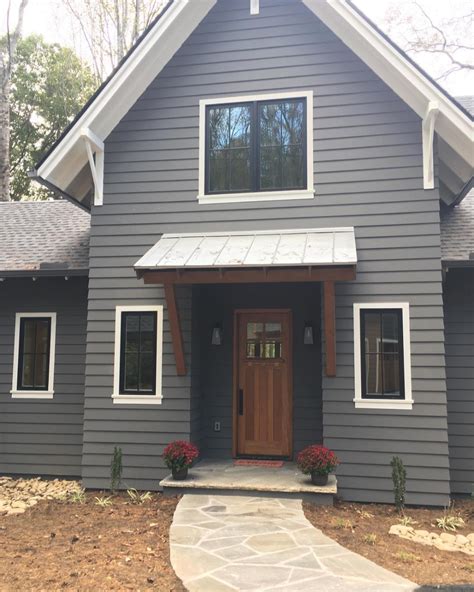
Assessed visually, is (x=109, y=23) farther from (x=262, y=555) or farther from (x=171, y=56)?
(x=262, y=555)

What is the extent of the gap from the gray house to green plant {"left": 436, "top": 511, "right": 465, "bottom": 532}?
0.42 meters

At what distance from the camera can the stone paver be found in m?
3.94

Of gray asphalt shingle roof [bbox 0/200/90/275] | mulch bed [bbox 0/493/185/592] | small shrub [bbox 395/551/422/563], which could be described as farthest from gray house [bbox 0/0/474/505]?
small shrub [bbox 395/551/422/563]

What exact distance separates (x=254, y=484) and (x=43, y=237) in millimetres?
5711

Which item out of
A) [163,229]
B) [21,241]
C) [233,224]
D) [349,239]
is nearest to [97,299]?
[163,229]

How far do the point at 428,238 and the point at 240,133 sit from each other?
113 inches

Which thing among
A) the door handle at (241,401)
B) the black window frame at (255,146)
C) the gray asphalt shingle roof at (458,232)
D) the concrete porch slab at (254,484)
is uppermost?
the black window frame at (255,146)

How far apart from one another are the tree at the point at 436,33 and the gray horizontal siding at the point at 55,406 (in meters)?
14.0

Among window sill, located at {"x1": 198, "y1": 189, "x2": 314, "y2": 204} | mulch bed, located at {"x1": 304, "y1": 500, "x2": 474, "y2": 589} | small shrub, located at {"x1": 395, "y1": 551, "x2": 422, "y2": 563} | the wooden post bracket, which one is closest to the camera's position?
mulch bed, located at {"x1": 304, "y1": 500, "x2": 474, "y2": 589}

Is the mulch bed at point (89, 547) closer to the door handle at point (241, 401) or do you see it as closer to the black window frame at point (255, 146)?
the door handle at point (241, 401)

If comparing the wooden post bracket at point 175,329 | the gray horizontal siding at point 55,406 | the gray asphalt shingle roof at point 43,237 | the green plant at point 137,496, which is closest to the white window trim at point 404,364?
the wooden post bracket at point 175,329

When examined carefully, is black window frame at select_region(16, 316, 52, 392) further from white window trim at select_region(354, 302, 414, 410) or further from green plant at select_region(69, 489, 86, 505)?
white window trim at select_region(354, 302, 414, 410)

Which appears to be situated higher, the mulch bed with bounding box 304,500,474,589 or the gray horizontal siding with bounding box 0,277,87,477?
the gray horizontal siding with bounding box 0,277,87,477

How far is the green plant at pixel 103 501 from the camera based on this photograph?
642 centimetres
